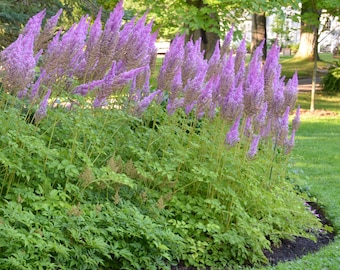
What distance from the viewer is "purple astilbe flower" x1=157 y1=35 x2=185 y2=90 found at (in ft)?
17.0

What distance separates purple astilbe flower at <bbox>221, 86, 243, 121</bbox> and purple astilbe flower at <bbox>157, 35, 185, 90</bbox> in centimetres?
50

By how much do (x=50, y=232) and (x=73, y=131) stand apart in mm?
897

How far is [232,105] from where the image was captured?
16.9ft

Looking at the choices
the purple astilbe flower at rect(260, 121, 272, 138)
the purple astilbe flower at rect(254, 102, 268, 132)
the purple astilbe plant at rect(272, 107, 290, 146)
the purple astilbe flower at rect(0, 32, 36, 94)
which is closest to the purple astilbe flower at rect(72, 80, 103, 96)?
the purple astilbe flower at rect(0, 32, 36, 94)

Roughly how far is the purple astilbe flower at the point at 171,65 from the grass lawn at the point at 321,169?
1.78 meters

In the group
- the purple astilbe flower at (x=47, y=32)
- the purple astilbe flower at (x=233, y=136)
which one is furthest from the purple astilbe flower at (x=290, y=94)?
the purple astilbe flower at (x=47, y=32)

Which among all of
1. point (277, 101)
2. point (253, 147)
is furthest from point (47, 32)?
point (277, 101)

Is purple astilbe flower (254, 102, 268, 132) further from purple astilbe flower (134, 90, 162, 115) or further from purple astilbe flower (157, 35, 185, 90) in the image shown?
purple astilbe flower (134, 90, 162, 115)

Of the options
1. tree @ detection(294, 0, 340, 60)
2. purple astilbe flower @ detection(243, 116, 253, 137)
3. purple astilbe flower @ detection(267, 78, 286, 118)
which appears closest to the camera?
purple astilbe flower @ detection(243, 116, 253, 137)

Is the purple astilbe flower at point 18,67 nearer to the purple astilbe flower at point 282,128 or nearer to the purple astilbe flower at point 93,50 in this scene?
the purple astilbe flower at point 93,50

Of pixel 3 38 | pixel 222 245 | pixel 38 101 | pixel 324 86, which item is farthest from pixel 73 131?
pixel 324 86

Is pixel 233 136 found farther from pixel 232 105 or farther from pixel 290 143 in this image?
pixel 290 143

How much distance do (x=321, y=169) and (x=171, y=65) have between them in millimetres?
5944

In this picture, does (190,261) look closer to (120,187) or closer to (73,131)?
(120,187)
